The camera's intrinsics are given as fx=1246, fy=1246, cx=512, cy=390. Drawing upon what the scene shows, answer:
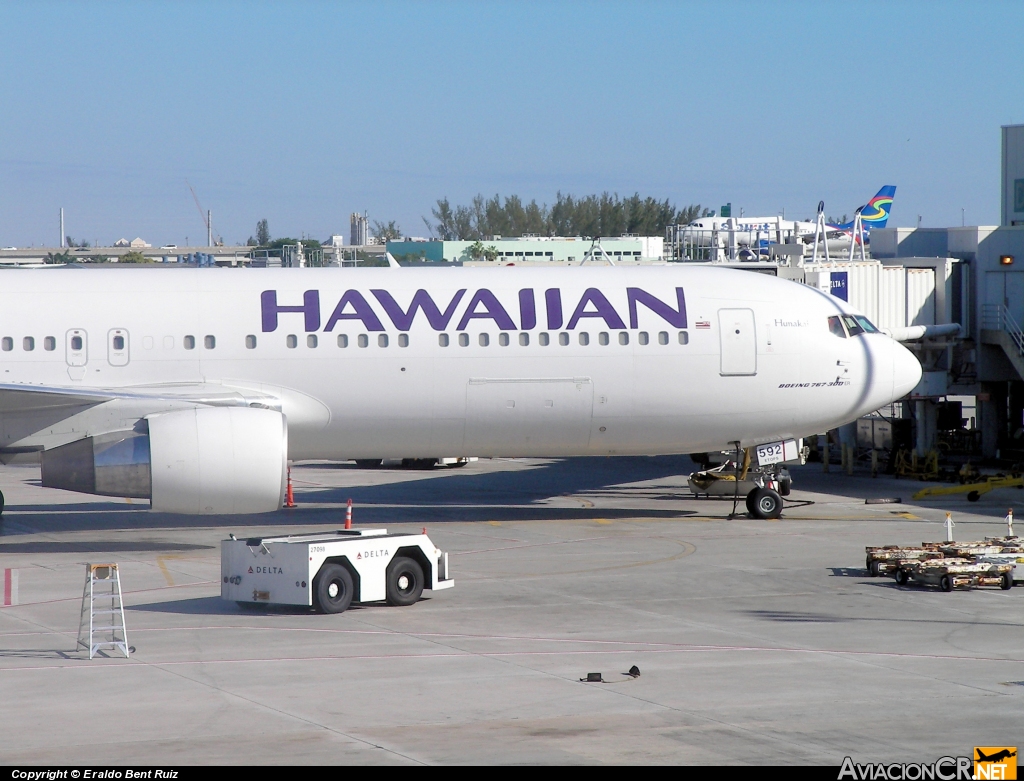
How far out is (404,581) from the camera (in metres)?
19.3

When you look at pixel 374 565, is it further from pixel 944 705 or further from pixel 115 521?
pixel 115 521

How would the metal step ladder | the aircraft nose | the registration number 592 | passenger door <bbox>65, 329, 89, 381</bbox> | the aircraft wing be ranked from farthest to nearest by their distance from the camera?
the registration number 592
the aircraft nose
passenger door <bbox>65, 329, 89, 381</bbox>
the aircraft wing
the metal step ladder

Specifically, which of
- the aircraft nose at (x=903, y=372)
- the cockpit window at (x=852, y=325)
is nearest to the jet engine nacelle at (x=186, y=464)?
the cockpit window at (x=852, y=325)

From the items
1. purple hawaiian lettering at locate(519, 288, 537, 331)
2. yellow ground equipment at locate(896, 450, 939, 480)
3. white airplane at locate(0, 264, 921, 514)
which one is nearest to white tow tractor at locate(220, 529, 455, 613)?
white airplane at locate(0, 264, 921, 514)

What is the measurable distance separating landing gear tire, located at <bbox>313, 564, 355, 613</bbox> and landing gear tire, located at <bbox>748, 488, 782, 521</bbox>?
13239mm

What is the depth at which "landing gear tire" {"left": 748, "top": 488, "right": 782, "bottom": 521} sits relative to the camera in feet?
95.8

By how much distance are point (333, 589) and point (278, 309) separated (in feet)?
31.4

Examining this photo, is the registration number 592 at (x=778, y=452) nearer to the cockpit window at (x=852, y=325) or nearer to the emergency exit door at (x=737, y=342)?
the emergency exit door at (x=737, y=342)

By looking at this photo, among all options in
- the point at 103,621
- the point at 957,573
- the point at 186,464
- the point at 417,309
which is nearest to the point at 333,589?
the point at 103,621

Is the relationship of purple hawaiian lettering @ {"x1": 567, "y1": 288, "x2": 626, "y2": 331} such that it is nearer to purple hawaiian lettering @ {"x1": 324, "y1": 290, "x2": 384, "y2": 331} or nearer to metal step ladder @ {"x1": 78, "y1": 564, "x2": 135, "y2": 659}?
purple hawaiian lettering @ {"x1": 324, "y1": 290, "x2": 384, "y2": 331}

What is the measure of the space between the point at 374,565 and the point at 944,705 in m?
8.81

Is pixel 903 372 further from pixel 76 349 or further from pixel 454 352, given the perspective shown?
pixel 76 349

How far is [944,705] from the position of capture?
520 inches

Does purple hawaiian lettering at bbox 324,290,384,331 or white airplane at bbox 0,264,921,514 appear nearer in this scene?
white airplane at bbox 0,264,921,514
